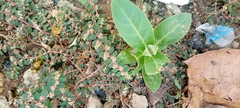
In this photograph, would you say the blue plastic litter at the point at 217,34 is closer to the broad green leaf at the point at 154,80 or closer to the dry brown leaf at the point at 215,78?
the dry brown leaf at the point at 215,78

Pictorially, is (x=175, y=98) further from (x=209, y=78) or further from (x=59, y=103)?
(x=59, y=103)

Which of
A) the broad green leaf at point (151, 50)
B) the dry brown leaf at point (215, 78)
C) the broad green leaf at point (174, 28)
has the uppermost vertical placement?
the broad green leaf at point (174, 28)

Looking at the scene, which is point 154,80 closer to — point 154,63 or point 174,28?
point 154,63

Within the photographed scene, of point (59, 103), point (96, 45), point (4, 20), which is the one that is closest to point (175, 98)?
point (96, 45)

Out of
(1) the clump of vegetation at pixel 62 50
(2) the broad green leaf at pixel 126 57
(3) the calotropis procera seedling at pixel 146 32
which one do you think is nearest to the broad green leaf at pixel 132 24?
(3) the calotropis procera seedling at pixel 146 32

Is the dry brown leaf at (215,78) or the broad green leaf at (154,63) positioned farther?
the dry brown leaf at (215,78)
